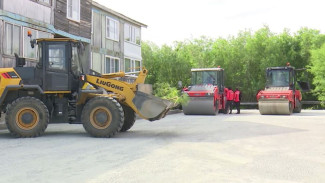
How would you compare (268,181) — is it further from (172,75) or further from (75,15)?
(172,75)

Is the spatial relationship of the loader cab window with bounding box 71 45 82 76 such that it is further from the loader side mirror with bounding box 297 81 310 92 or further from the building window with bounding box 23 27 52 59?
the loader side mirror with bounding box 297 81 310 92

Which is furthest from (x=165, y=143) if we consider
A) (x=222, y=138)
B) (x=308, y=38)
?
(x=308, y=38)

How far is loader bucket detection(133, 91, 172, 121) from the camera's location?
11.2m

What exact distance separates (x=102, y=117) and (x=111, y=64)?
17150 mm

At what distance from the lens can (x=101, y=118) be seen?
35.9 feet

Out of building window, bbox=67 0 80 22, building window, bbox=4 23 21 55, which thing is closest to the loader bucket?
building window, bbox=4 23 21 55

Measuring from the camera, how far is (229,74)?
52.2m

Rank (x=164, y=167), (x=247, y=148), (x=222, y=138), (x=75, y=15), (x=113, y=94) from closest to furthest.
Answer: (x=164, y=167), (x=247, y=148), (x=222, y=138), (x=113, y=94), (x=75, y=15)

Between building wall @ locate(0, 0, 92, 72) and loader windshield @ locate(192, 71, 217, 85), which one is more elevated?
building wall @ locate(0, 0, 92, 72)

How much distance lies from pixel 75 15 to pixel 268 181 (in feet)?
61.5

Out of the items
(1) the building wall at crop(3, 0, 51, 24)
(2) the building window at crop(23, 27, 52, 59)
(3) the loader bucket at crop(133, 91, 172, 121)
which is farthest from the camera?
(2) the building window at crop(23, 27, 52, 59)

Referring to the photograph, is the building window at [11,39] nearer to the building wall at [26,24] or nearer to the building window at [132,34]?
the building wall at [26,24]

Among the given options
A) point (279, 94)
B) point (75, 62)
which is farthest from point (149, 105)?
point (279, 94)

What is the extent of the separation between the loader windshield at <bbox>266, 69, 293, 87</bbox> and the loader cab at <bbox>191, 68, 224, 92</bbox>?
299cm
